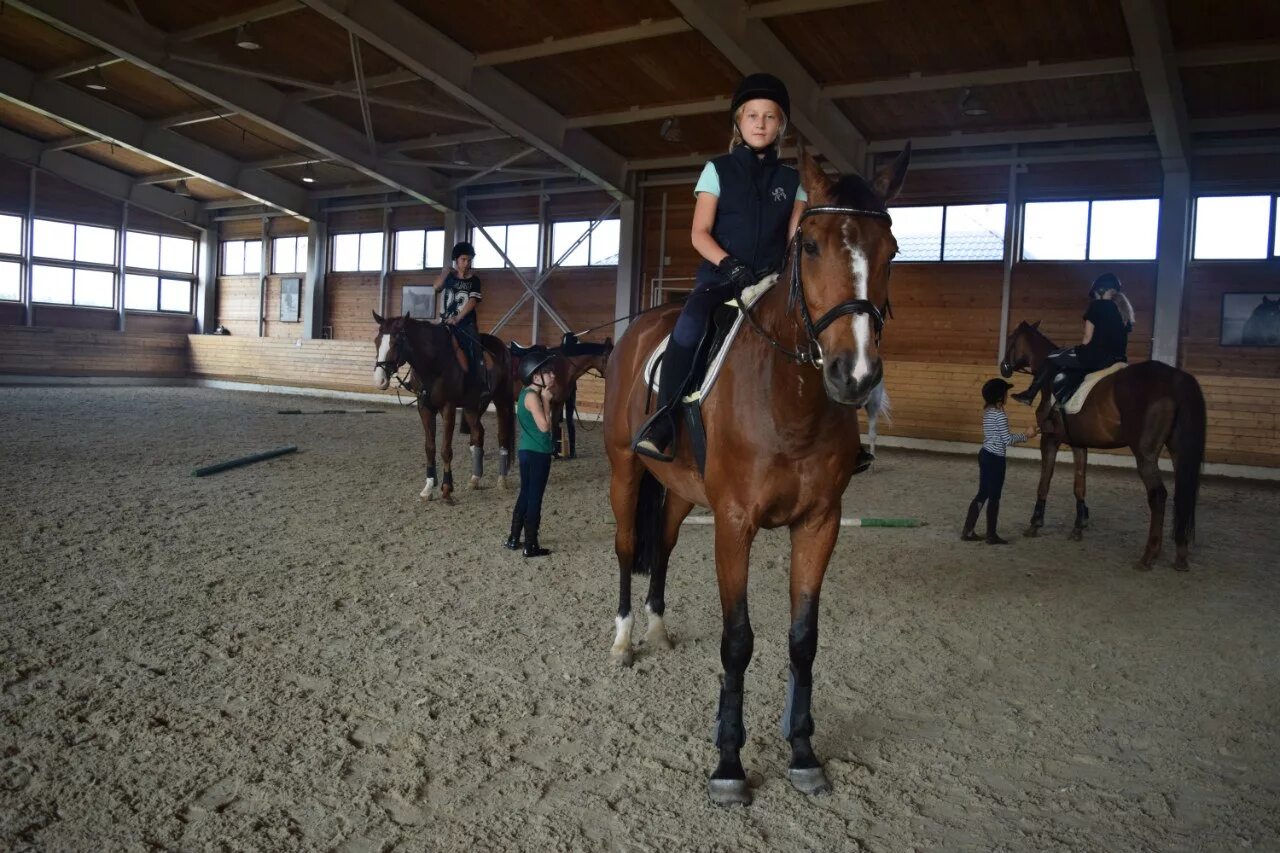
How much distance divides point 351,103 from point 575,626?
53.9 feet

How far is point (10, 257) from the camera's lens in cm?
2244

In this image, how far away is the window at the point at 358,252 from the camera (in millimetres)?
23609

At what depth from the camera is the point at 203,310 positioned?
2708cm

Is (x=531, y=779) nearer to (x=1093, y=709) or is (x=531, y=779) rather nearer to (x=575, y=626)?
(x=575, y=626)

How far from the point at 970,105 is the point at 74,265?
25185mm

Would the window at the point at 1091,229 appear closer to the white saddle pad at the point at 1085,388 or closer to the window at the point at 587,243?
the white saddle pad at the point at 1085,388

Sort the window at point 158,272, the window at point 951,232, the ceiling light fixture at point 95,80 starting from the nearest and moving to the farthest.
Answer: the window at point 951,232 < the ceiling light fixture at point 95,80 < the window at point 158,272

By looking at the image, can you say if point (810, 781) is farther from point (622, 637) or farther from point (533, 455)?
point (533, 455)

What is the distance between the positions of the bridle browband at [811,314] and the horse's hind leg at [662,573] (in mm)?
1582

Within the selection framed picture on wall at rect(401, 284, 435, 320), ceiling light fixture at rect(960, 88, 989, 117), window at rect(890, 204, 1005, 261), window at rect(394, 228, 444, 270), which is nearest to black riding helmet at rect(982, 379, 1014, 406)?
ceiling light fixture at rect(960, 88, 989, 117)

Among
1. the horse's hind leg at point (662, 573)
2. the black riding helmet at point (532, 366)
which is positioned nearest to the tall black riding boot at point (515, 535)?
the black riding helmet at point (532, 366)

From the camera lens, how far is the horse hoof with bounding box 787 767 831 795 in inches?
106

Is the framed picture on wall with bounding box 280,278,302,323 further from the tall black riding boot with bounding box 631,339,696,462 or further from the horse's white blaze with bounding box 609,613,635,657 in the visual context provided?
the tall black riding boot with bounding box 631,339,696,462

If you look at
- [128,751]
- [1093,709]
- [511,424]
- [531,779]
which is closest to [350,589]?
[128,751]
